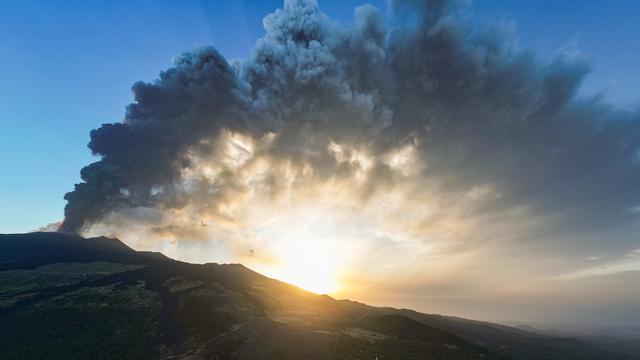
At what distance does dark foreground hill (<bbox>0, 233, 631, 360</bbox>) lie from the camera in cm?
5978

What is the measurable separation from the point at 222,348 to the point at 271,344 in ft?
23.8

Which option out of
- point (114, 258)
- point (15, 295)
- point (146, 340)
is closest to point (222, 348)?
point (146, 340)

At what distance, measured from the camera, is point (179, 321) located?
72.2 meters

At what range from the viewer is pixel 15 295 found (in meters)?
83.1

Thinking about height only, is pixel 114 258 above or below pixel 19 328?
above

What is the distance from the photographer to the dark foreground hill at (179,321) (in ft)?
196

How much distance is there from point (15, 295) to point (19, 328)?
20.8m

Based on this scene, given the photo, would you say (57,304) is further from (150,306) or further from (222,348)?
(222,348)

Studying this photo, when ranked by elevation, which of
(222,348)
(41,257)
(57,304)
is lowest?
(222,348)

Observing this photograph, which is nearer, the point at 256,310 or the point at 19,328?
the point at 19,328

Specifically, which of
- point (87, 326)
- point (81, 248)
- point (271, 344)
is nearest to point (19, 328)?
point (87, 326)

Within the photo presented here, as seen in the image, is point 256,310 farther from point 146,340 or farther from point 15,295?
point 15,295

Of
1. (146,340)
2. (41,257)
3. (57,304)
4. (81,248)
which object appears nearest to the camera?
(146,340)

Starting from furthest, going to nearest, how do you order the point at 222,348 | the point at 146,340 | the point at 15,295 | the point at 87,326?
the point at 15,295
the point at 87,326
the point at 146,340
the point at 222,348
